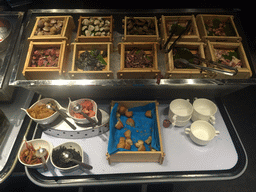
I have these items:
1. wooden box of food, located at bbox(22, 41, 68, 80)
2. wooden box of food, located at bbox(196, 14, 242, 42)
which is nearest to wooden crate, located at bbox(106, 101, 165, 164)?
wooden box of food, located at bbox(22, 41, 68, 80)

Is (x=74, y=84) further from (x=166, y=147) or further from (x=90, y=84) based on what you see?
(x=166, y=147)

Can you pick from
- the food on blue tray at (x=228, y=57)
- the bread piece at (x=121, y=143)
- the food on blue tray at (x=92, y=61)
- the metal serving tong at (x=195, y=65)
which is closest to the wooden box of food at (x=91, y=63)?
the food on blue tray at (x=92, y=61)

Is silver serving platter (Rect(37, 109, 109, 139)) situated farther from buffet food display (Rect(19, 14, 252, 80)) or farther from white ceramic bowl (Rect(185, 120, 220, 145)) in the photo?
white ceramic bowl (Rect(185, 120, 220, 145))

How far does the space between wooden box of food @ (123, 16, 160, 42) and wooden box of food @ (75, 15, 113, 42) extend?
209 millimetres

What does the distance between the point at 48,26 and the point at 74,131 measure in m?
1.39

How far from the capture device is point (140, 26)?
2.53 m

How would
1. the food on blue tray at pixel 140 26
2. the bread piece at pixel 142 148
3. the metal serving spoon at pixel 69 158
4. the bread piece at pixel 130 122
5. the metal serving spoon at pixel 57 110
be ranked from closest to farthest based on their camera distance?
the metal serving spoon at pixel 69 158, the bread piece at pixel 142 148, the metal serving spoon at pixel 57 110, the bread piece at pixel 130 122, the food on blue tray at pixel 140 26

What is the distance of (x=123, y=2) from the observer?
326cm

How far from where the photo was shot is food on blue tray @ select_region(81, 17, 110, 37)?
248 cm

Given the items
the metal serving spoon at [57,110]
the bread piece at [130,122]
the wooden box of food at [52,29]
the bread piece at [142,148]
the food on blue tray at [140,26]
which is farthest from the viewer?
the food on blue tray at [140,26]

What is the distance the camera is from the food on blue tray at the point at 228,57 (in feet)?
7.42

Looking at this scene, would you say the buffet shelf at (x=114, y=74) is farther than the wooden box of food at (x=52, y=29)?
No

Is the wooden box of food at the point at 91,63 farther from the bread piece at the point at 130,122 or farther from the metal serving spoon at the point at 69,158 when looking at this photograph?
the metal serving spoon at the point at 69,158

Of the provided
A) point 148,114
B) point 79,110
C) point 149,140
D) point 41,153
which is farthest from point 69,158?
point 148,114
